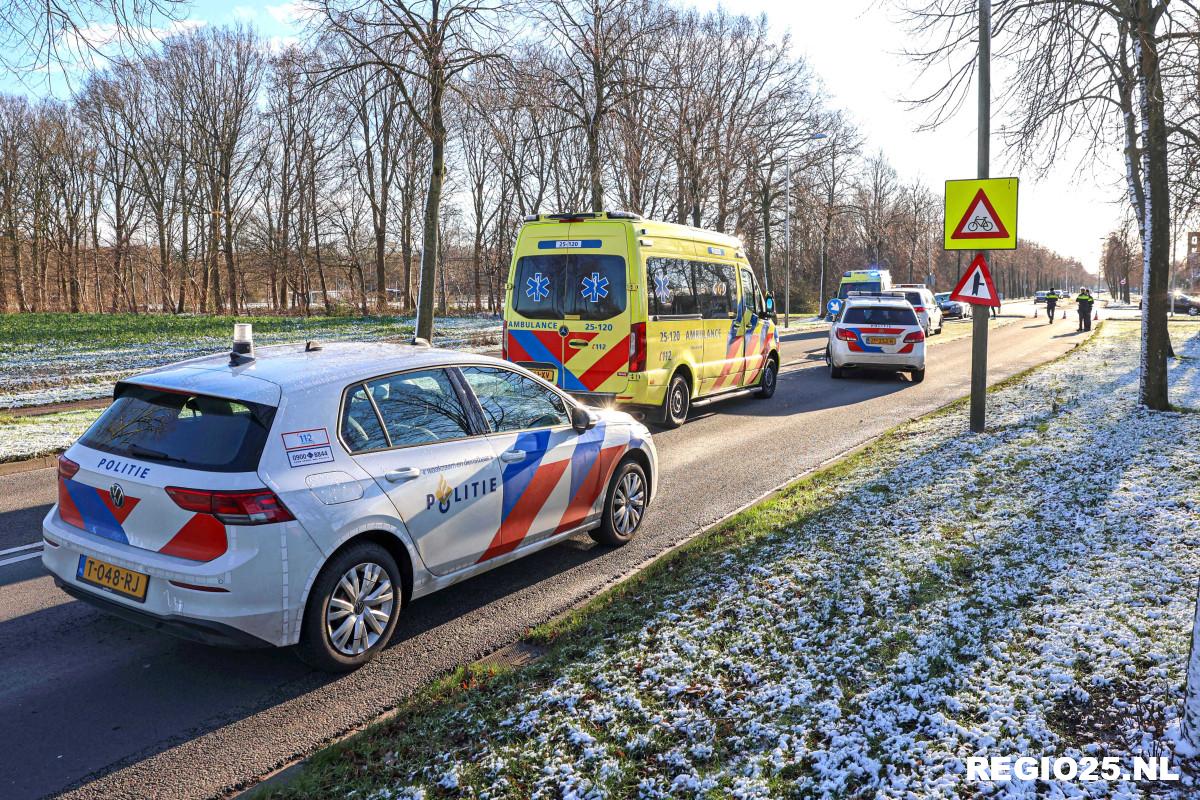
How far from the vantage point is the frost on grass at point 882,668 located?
304 centimetres

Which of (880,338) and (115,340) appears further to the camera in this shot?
(115,340)

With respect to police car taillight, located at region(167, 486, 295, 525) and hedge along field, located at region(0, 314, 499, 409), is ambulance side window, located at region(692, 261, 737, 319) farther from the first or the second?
hedge along field, located at region(0, 314, 499, 409)

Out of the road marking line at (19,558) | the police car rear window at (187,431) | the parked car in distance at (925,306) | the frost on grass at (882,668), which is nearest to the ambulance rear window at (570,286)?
the frost on grass at (882,668)

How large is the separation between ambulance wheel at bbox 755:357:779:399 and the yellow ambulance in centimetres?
313

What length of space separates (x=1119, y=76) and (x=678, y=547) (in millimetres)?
9482

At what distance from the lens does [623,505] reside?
6.27m

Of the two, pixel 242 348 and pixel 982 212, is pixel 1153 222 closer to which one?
pixel 982 212

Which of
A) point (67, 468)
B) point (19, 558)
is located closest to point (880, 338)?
point (19, 558)

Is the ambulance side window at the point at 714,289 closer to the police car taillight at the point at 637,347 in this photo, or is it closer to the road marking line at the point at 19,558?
the police car taillight at the point at 637,347

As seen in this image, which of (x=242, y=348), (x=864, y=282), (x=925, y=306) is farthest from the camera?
(x=864, y=282)

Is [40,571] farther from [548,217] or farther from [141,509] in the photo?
[548,217]

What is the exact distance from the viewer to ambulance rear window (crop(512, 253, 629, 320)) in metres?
10.2

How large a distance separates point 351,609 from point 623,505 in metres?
2.59

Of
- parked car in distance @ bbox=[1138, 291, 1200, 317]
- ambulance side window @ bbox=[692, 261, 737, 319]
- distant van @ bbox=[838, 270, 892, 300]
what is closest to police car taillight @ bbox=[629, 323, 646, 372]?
ambulance side window @ bbox=[692, 261, 737, 319]
